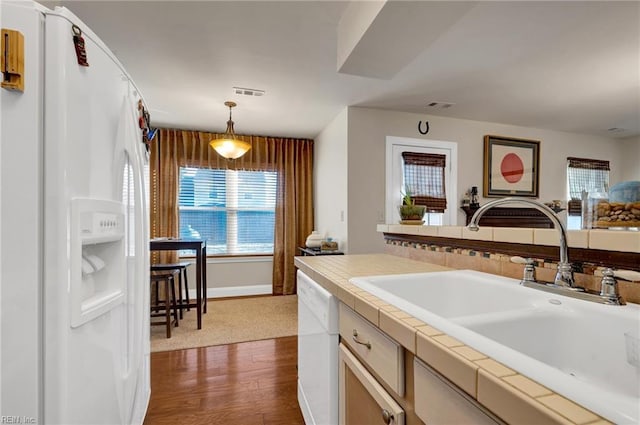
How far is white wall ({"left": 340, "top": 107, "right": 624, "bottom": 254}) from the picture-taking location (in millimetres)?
3359

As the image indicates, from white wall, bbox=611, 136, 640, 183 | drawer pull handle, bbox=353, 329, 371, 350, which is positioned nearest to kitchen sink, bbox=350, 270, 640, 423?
drawer pull handle, bbox=353, 329, 371, 350

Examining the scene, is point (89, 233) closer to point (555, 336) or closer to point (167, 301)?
point (555, 336)

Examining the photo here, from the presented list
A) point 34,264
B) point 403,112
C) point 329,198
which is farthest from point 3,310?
point 403,112

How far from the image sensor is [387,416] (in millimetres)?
756

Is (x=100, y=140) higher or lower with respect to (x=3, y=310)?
higher

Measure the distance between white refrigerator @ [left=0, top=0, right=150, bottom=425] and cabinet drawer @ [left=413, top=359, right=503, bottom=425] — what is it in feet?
3.08

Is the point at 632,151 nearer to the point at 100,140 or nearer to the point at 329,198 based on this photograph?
the point at 329,198

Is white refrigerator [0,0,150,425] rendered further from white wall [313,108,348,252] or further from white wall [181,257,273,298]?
white wall [181,257,273,298]

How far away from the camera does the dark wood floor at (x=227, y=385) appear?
171 cm

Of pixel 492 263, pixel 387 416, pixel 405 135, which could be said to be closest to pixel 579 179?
pixel 405 135

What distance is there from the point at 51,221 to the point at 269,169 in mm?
3717

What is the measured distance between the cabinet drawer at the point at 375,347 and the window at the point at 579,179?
4.74 m

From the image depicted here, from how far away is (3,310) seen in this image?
2.48ft

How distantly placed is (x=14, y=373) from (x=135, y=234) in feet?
1.91
